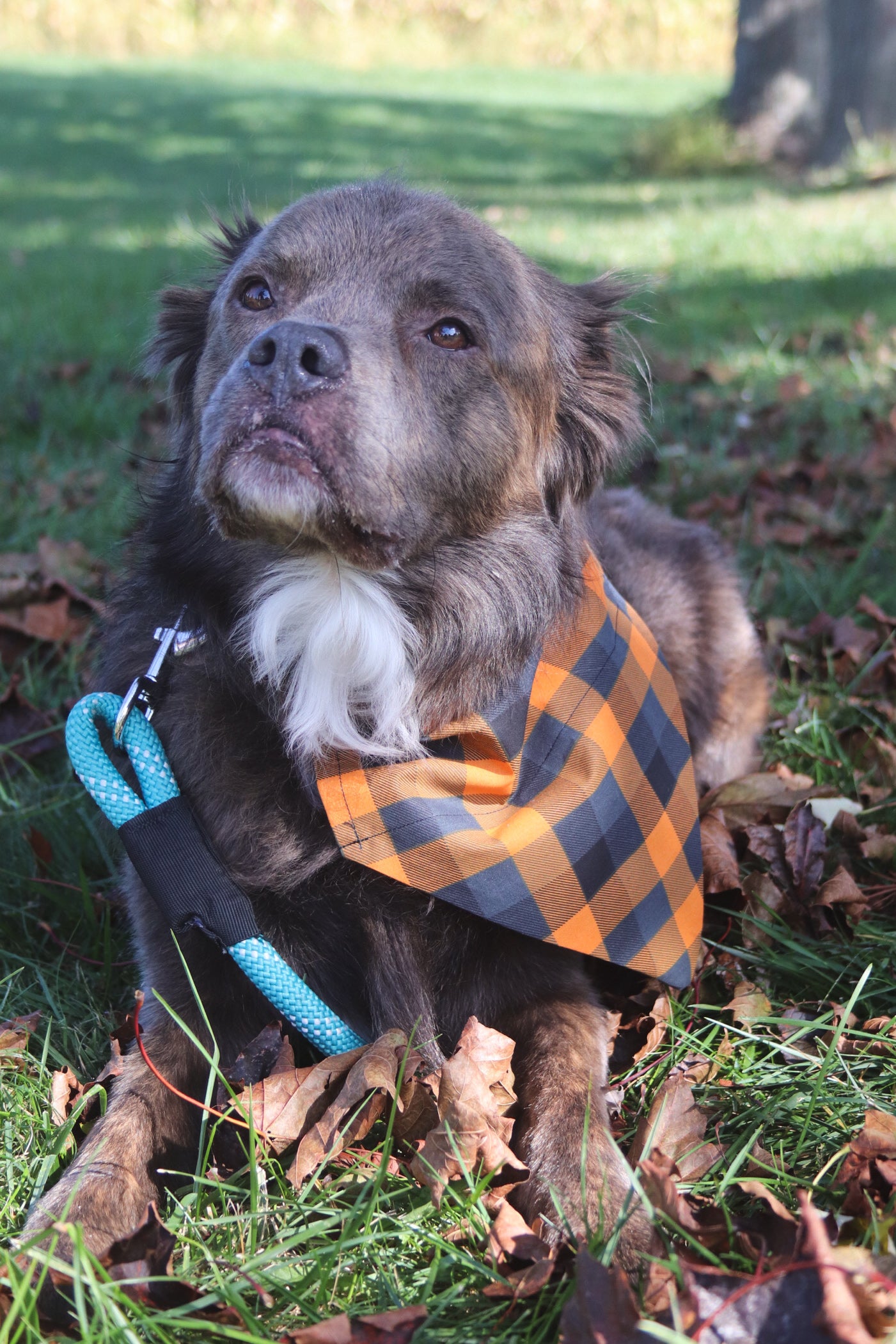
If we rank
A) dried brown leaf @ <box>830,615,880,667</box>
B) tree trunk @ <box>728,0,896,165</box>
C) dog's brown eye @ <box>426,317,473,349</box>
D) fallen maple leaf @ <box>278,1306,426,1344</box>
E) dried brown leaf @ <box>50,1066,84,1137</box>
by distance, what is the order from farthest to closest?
tree trunk @ <box>728,0,896,165</box> → dried brown leaf @ <box>830,615,880,667</box> → dog's brown eye @ <box>426,317,473,349</box> → dried brown leaf @ <box>50,1066,84,1137</box> → fallen maple leaf @ <box>278,1306,426,1344</box>

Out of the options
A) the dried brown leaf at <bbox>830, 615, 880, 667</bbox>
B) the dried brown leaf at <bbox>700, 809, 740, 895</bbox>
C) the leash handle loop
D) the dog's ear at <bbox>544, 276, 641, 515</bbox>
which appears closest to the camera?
the leash handle loop

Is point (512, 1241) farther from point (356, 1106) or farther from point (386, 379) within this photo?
point (386, 379)

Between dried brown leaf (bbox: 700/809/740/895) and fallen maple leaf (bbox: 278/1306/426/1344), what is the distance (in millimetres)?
1459

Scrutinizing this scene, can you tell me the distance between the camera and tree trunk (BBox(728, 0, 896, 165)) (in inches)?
509

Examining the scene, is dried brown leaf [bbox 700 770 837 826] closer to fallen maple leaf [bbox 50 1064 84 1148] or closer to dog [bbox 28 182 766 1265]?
dog [bbox 28 182 766 1265]

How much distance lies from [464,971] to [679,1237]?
68 centimetres

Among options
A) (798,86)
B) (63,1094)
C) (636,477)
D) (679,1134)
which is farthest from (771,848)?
(798,86)

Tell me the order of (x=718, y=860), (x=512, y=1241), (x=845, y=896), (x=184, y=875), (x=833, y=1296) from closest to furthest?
(x=833, y=1296) → (x=512, y=1241) → (x=184, y=875) → (x=845, y=896) → (x=718, y=860)

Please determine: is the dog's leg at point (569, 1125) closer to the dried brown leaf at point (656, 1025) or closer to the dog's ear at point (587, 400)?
the dried brown leaf at point (656, 1025)

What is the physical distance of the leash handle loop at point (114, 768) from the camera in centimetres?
240

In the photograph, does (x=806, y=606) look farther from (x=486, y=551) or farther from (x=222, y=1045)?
(x=222, y=1045)

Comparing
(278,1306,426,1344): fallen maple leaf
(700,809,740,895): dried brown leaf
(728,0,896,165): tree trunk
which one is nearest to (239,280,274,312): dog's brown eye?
(700,809,740,895): dried brown leaf

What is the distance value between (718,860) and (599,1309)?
1.48m

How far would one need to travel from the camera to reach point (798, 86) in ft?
46.4
